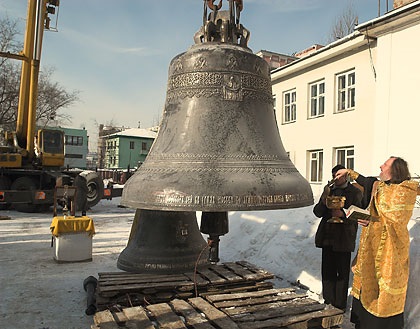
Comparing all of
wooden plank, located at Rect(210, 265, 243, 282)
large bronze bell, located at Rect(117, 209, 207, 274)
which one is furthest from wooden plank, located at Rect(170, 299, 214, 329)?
large bronze bell, located at Rect(117, 209, 207, 274)

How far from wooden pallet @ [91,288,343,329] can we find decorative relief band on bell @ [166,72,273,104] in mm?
1872

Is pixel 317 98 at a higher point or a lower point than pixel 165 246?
higher

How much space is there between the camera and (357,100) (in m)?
13.8

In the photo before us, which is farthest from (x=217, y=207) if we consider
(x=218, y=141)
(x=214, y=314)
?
(x=214, y=314)

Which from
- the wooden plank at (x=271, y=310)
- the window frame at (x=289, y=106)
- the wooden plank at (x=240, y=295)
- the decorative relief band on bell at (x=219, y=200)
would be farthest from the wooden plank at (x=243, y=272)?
the window frame at (x=289, y=106)

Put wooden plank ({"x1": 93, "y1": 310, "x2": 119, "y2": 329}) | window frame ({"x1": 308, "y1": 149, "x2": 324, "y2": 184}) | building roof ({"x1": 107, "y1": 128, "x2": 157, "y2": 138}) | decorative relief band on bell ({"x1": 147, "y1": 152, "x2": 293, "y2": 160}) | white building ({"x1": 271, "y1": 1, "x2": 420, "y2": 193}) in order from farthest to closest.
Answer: building roof ({"x1": 107, "y1": 128, "x2": 157, "y2": 138})
window frame ({"x1": 308, "y1": 149, "x2": 324, "y2": 184})
white building ({"x1": 271, "y1": 1, "x2": 420, "y2": 193})
wooden plank ({"x1": 93, "y1": 310, "x2": 119, "y2": 329})
decorative relief band on bell ({"x1": 147, "y1": 152, "x2": 293, "y2": 160})

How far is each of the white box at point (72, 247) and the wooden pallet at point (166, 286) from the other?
2408 millimetres

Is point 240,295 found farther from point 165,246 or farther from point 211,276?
point 165,246

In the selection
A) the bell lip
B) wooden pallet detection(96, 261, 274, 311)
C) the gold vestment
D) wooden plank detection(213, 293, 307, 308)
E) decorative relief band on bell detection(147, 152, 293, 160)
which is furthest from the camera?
wooden pallet detection(96, 261, 274, 311)

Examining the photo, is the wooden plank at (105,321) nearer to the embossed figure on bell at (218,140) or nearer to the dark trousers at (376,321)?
the embossed figure on bell at (218,140)

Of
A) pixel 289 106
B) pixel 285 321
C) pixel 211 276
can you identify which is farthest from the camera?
pixel 289 106

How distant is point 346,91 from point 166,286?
12.3 m

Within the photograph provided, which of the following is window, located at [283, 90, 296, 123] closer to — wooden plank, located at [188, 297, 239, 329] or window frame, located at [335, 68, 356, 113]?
window frame, located at [335, 68, 356, 113]

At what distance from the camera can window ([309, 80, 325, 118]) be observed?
51.9 feet
